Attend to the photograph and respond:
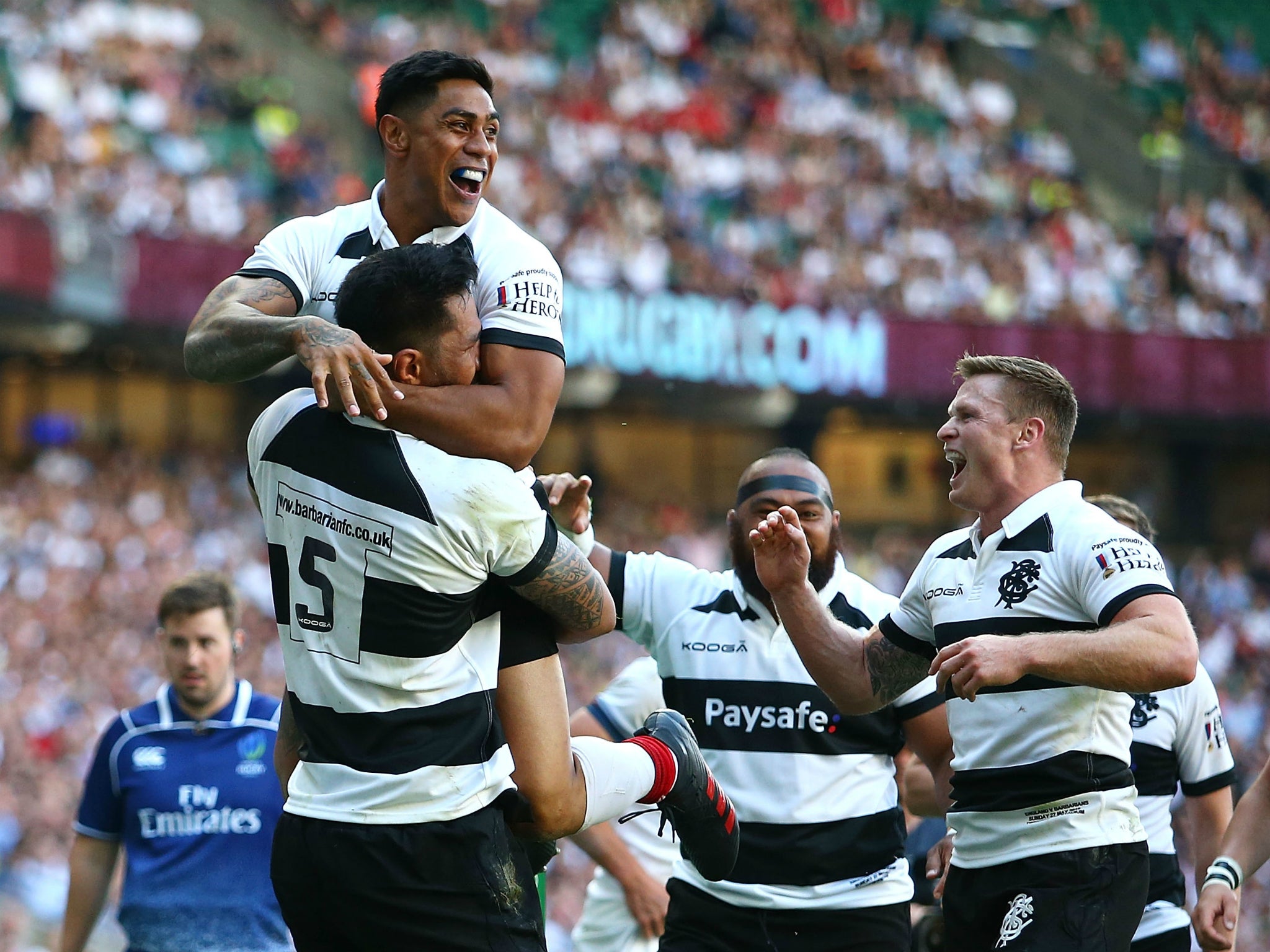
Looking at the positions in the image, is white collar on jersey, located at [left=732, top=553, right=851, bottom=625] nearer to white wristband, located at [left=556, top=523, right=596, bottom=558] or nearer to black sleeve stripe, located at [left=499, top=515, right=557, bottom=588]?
white wristband, located at [left=556, top=523, right=596, bottom=558]

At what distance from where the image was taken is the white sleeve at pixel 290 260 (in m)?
4.25

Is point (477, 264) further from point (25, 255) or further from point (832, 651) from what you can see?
point (25, 255)

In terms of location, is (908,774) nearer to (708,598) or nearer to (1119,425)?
(708,598)

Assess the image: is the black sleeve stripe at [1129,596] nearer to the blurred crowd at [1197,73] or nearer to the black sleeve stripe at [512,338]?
the black sleeve stripe at [512,338]

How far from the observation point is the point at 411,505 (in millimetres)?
3537

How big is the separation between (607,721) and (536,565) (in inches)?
106

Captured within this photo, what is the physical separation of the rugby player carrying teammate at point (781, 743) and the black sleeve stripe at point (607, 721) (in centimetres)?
95

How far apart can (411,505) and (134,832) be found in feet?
10.2

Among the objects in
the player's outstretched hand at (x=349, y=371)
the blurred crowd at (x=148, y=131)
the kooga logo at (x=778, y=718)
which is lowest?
the kooga logo at (x=778, y=718)

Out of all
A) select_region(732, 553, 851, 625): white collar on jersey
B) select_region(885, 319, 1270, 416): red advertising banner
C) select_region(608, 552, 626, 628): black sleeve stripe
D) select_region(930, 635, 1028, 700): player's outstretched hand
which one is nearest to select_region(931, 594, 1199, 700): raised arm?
select_region(930, 635, 1028, 700): player's outstretched hand

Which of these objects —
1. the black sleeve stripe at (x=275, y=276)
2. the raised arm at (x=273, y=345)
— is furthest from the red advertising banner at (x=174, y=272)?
the raised arm at (x=273, y=345)

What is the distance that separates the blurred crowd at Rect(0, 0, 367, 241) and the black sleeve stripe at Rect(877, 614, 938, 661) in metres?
14.8

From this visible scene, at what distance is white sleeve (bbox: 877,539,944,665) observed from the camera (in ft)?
14.7

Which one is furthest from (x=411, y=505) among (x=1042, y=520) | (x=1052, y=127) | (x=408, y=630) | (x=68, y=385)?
(x=1052, y=127)
